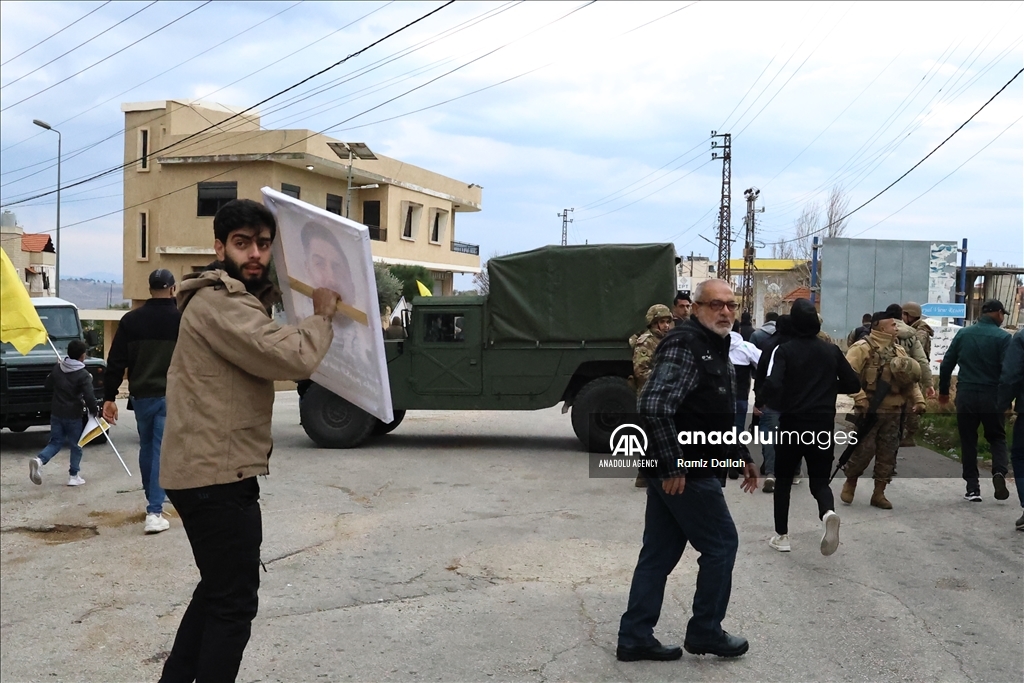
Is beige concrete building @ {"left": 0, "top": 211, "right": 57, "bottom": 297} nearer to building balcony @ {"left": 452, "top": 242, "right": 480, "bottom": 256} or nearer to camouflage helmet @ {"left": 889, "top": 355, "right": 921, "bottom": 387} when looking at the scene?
building balcony @ {"left": 452, "top": 242, "right": 480, "bottom": 256}

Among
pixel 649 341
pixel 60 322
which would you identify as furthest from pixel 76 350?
pixel 649 341

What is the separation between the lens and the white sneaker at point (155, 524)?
7.39 meters

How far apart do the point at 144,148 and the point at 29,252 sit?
1066cm

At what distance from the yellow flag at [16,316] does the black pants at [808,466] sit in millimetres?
7069

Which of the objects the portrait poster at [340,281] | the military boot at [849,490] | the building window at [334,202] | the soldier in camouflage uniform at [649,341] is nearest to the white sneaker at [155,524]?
the soldier in camouflage uniform at [649,341]

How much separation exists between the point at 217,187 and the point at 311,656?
111ft

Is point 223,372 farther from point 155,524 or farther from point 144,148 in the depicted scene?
point 144,148

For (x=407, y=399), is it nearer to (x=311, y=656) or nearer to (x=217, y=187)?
(x=311, y=656)

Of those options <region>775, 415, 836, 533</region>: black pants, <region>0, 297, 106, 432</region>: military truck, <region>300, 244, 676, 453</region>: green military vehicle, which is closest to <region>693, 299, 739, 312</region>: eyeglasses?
<region>775, 415, 836, 533</region>: black pants

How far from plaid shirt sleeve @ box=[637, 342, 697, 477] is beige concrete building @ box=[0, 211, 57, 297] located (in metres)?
33.0

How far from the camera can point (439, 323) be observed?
484 inches

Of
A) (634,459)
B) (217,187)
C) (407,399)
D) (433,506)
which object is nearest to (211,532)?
(433,506)

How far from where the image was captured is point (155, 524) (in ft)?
24.3

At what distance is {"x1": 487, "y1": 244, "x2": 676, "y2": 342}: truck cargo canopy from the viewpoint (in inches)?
471
